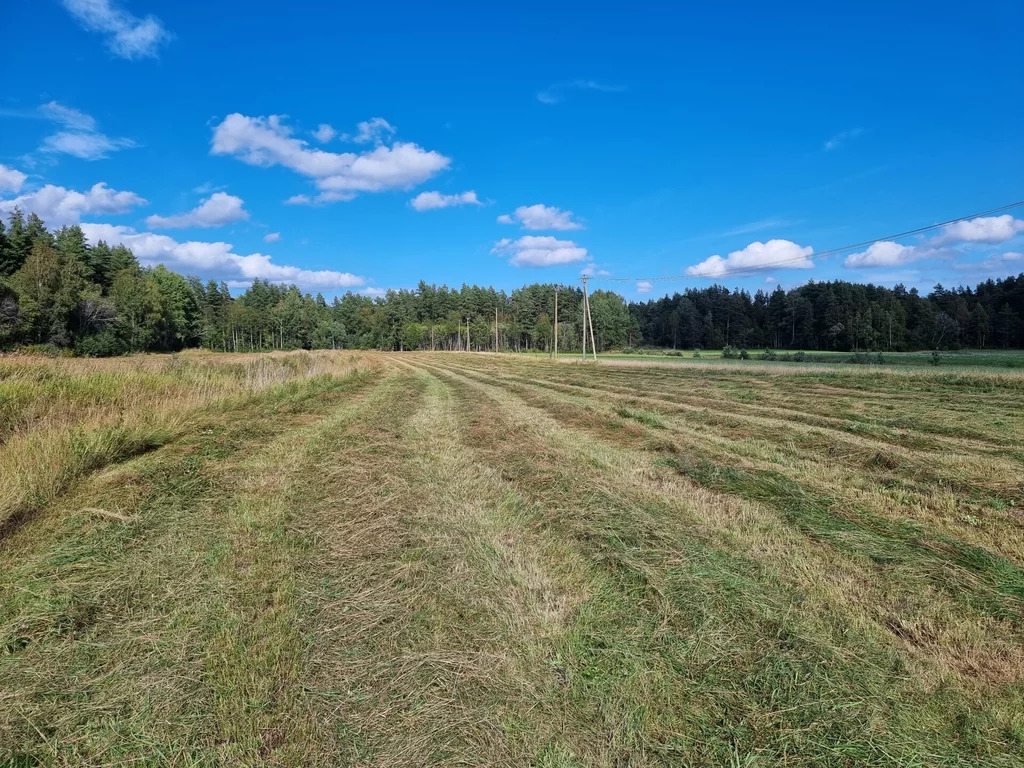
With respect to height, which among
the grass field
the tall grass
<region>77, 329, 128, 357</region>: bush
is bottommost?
the grass field

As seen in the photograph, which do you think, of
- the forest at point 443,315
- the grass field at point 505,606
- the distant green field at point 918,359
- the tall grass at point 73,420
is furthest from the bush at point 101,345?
the distant green field at point 918,359

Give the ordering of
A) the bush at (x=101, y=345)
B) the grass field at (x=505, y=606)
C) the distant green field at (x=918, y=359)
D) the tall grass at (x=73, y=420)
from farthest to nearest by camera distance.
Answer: the bush at (x=101, y=345) < the distant green field at (x=918, y=359) < the tall grass at (x=73, y=420) < the grass field at (x=505, y=606)

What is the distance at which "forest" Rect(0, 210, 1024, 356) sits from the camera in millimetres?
50250

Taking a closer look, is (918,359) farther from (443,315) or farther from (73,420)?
(443,315)

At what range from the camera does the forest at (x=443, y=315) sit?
50250 millimetres

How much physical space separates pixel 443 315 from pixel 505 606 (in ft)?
400

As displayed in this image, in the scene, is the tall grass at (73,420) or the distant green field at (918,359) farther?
the distant green field at (918,359)

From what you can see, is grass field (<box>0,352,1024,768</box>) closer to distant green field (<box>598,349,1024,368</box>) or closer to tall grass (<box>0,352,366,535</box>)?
tall grass (<box>0,352,366,535</box>)

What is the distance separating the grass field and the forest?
51.0m

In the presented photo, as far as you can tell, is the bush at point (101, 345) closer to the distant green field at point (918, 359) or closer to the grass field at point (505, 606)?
the grass field at point (505, 606)

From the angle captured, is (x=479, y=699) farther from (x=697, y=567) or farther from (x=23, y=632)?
(x=23, y=632)

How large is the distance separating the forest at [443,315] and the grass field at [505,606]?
51.0 meters

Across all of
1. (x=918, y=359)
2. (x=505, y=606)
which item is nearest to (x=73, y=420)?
(x=505, y=606)

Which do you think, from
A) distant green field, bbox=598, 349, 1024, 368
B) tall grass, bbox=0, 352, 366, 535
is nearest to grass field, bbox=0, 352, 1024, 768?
tall grass, bbox=0, 352, 366, 535
